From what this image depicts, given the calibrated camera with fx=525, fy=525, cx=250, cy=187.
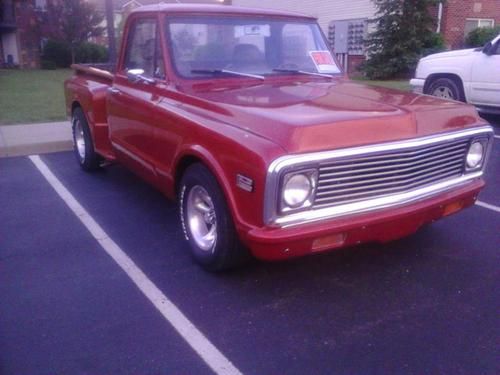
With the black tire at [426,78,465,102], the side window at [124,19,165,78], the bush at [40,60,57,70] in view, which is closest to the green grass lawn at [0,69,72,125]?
the side window at [124,19,165,78]

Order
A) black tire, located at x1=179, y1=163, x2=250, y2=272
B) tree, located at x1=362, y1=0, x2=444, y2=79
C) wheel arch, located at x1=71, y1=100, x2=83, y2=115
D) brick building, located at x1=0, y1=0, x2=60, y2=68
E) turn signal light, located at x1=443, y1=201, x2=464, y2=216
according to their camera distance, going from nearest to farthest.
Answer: black tire, located at x1=179, y1=163, x2=250, y2=272
turn signal light, located at x1=443, y1=201, x2=464, y2=216
wheel arch, located at x1=71, y1=100, x2=83, y2=115
tree, located at x1=362, y1=0, x2=444, y2=79
brick building, located at x1=0, y1=0, x2=60, y2=68

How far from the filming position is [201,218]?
3.98m

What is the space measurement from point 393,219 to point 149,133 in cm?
218

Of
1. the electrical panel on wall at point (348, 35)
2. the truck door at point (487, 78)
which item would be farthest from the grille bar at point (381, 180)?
the electrical panel on wall at point (348, 35)

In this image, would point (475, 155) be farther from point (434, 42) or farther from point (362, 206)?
point (434, 42)

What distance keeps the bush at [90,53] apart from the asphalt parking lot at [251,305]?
25844 mm

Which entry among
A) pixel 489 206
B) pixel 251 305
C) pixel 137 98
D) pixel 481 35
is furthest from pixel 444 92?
pixel 481 35

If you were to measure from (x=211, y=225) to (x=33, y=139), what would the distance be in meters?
5.40

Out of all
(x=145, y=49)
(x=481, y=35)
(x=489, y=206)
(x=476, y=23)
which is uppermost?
(x=476, y=23)

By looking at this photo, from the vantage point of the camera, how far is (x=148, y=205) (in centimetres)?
543

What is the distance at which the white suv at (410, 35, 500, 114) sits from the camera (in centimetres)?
904

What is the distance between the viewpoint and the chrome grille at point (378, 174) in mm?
3078

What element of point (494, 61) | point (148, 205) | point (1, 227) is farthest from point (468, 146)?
point (494, 61)

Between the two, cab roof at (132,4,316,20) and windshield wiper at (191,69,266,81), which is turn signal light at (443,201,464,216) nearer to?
windshield wiper at (191,69,266,81)
